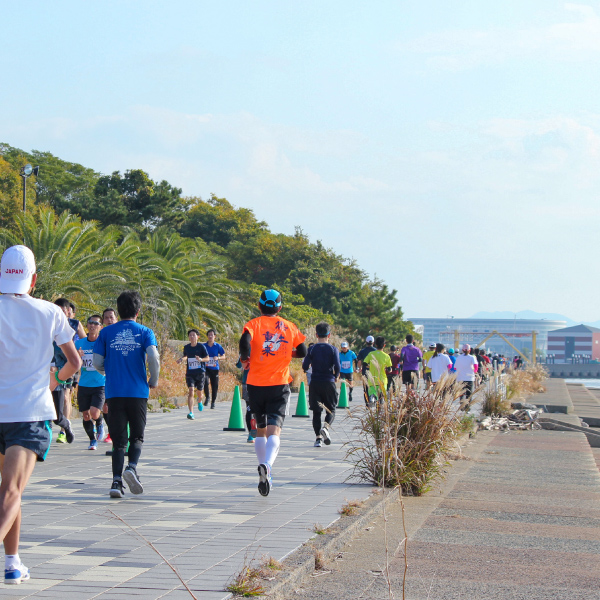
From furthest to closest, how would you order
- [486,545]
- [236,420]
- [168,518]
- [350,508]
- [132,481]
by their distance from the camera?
[236,420], [132,481], [350,508], [168,518], [486,545]

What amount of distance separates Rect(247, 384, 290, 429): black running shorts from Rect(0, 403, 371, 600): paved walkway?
0.66m

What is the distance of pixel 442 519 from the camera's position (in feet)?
23.6

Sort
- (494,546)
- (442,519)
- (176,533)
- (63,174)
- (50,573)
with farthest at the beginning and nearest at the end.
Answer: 1. (63,174)
2. (442,519)
3. (494,546)
4. (176,533)
5. (50,573)

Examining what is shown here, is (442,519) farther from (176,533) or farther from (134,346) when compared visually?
(134,346)

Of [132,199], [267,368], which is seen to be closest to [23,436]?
[267,368]

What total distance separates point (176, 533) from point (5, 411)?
192 cm

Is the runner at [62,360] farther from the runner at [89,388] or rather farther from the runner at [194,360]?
the runner at [194,360]

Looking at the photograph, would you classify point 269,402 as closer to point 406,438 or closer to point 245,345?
point 245,345

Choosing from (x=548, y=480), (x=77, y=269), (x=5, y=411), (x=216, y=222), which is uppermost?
(x=216, y=222)

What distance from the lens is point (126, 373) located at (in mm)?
7523

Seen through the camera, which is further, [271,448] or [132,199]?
[132,199]

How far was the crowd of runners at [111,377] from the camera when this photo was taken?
14.2 ft

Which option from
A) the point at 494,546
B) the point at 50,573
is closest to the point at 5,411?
the point at 50,573

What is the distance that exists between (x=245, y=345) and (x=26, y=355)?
3.45 meters
